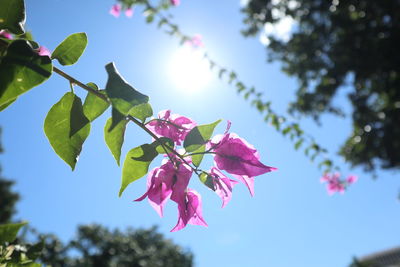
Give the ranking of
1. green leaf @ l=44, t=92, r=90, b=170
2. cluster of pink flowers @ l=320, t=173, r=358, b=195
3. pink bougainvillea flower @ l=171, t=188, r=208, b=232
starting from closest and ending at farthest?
green leaf @ l=44, t=92, r=90, b=170 → pink bougainvillea flower @ l=171, t=188, r=208, b=232 → cluster of pink flowers @ l=320, t=173, r=358, b=195

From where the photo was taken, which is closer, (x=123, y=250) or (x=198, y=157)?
(x=198, y=157)

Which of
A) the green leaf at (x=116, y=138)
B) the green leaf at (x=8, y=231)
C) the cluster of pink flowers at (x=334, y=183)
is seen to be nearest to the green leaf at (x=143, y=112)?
the green leaf at (x=116, y=138)

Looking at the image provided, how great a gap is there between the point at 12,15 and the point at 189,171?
1.26ft

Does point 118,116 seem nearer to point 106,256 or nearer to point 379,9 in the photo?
point 379,9

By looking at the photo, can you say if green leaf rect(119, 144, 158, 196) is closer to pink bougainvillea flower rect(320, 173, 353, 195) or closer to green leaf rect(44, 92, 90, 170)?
green leaf rect(44, 92, 90, 170)

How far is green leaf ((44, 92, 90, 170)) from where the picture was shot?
46 cm

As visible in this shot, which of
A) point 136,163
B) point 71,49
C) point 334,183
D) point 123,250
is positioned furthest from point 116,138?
point 123,250

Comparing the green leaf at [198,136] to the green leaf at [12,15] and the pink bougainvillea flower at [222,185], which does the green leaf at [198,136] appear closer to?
the pink bougainvillea flower at [222,185]

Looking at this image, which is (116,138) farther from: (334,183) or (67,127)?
(334,183)

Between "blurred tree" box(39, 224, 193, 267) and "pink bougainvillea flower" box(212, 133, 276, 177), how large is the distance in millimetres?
17990

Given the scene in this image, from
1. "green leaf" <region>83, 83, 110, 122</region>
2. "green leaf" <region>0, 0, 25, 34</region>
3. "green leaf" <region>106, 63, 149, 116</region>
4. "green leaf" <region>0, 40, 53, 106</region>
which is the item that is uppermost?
"green leaf" <region>0, 0, 25, 34</region>

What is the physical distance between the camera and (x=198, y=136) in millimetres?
520

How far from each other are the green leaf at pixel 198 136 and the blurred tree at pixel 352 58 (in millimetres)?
6931

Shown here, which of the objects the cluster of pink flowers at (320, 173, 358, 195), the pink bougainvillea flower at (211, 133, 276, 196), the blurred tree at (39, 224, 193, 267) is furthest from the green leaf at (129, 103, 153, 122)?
the blurred tree at (39, 224, 193, 267)
